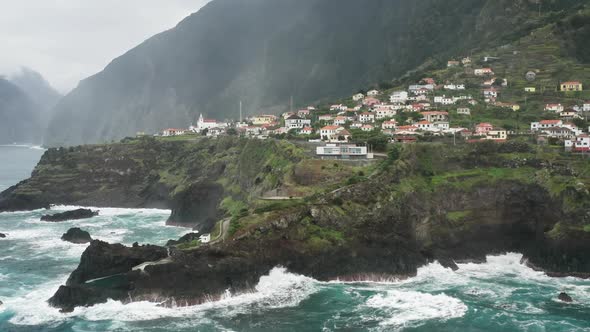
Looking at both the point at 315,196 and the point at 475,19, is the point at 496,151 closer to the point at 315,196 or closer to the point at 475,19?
the point at 315,196

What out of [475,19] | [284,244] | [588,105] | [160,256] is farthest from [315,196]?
[475,19]

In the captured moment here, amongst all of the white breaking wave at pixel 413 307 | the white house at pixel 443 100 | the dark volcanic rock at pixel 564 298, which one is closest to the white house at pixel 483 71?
the white house at pixel 443 100

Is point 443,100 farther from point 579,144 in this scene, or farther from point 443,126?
point 579,144

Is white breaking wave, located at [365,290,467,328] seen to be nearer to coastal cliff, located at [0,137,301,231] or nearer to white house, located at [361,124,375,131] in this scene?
coastal cliff, located at [0,137,301,231]

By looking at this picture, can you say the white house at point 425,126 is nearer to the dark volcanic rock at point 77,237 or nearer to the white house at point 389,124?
the white house at point 389,124

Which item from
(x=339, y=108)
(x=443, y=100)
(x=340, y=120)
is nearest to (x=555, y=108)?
(x=443, y=100)
